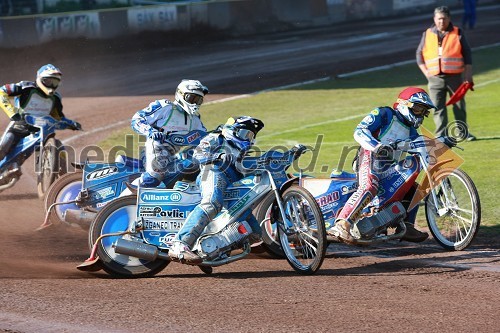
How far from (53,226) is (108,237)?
273cm

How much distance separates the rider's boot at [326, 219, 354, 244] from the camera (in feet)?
33.1

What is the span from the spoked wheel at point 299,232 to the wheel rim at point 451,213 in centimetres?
181

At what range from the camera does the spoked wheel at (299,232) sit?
30.9 feet

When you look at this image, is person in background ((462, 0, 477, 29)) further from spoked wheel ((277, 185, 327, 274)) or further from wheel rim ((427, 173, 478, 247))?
spoked wheel ((277, 185, 327, 274))

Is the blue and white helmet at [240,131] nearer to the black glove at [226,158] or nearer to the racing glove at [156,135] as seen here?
the black glove at [226,158]

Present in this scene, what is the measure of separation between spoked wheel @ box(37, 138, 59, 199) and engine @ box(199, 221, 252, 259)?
14.7 feet

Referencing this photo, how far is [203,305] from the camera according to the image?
26.8ft

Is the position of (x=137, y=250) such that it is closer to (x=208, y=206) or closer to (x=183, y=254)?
(x=183, y=254)

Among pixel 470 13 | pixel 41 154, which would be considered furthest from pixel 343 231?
pixel 470 13

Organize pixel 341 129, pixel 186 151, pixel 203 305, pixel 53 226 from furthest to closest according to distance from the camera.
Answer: pixel 341 129 → pixel 53 226 → pixel 186 151 → pixel 203 305

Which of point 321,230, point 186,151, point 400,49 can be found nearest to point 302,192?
point 321,230

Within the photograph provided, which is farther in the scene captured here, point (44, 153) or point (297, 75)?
point (297, 75)

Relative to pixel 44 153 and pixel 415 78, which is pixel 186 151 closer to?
pixel 44 153

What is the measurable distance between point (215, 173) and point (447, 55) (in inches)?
310
